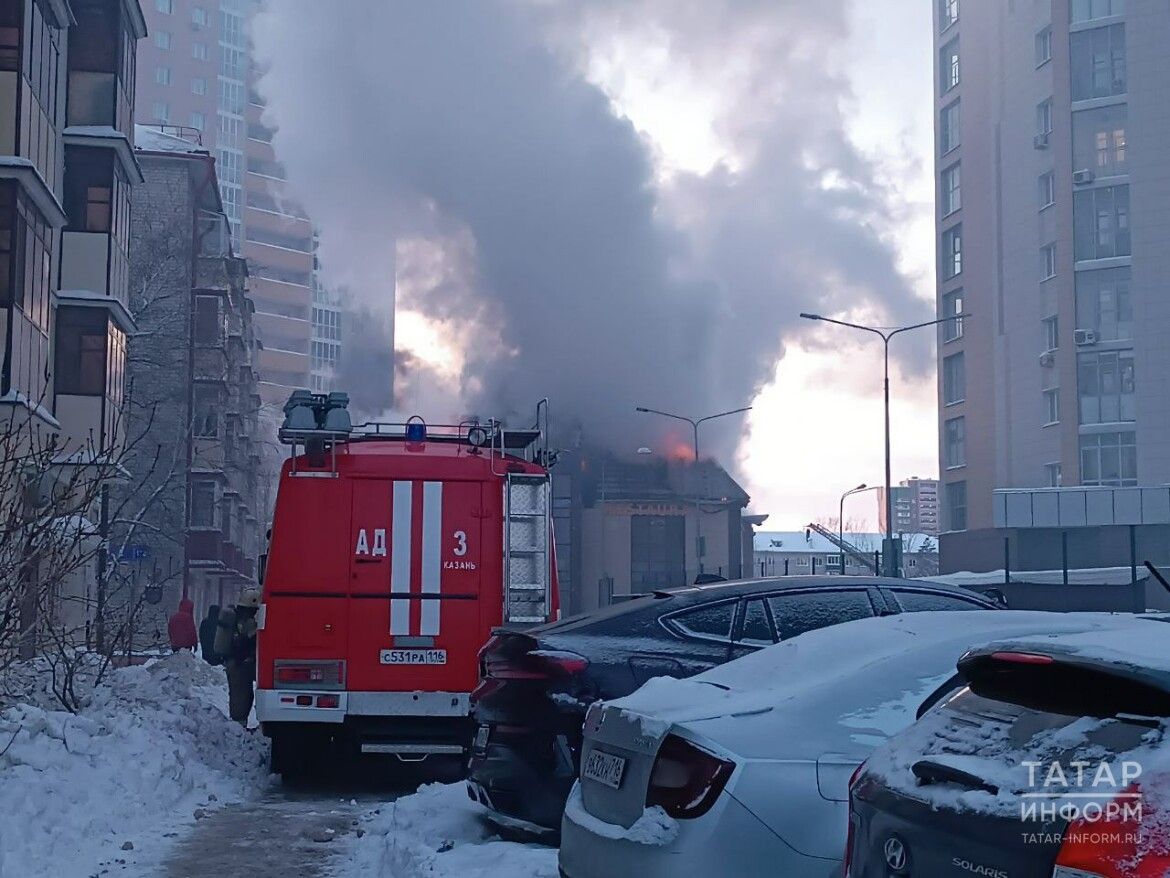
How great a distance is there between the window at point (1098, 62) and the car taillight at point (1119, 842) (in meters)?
52.8

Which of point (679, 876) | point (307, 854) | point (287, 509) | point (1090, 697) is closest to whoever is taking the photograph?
point (1090, 697)

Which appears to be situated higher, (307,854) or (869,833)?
(869,833)

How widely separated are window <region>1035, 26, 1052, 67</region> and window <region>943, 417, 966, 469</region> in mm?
14233

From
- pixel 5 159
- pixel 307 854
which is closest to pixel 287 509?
pixel 307 854

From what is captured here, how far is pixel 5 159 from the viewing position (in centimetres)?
2114

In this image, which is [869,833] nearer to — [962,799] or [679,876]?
[962,799]

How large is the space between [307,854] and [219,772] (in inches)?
124

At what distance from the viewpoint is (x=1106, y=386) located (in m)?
50.1

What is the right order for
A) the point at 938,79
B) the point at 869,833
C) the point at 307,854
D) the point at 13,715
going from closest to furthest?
the point at 869,833 → the point at 307,854 → the point at 13,715 → the point at 938,79

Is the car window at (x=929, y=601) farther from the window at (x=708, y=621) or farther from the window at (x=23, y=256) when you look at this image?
the window at (x=23, y=256)

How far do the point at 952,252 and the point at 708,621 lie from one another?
54.4 metres

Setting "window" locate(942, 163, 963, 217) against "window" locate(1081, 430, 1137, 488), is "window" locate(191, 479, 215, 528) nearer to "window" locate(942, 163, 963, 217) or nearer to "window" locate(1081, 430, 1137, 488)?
"window" locate(1081, 430, 1137, 488)

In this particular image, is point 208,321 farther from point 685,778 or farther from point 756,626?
point 685,778

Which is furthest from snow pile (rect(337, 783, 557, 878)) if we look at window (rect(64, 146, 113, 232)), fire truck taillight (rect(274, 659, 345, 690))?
window (rect(64, 146, 113, 232))
